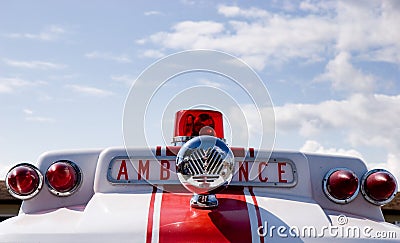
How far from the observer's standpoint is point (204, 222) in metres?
3.15

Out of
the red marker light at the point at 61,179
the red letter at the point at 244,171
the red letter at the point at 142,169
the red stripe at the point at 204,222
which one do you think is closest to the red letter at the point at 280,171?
the red letter at the point at 244,171

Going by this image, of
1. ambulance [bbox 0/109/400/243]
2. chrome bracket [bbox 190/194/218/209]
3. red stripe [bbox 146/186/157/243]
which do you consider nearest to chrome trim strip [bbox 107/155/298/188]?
ambulance [bbox 0/109/400/243]

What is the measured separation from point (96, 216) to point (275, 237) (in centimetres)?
112

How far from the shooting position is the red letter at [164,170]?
386 centimetres

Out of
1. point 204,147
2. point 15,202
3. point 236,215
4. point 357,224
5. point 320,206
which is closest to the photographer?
point 204,147

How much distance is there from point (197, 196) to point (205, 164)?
14.5 inches

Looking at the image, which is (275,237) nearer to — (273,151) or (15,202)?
(273,151)

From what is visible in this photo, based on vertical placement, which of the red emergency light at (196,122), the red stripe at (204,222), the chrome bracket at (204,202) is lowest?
the red stripe at (204,222)

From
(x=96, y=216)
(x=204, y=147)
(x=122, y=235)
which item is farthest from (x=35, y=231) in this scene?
Answer: (x=204, y=147)

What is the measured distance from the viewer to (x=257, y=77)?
12.3 ft

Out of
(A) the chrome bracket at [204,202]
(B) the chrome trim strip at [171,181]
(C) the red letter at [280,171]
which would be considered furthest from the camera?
(C) the red letter at [280,171]

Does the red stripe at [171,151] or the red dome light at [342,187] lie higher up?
the red stripe at [171,151]

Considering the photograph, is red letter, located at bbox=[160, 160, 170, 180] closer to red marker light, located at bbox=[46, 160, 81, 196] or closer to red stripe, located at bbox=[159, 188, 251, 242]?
red stripe, located at bbox=[159, 188, 251, 242]

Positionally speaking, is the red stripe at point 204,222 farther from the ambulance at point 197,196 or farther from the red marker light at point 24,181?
the red marker light at point 24,181
